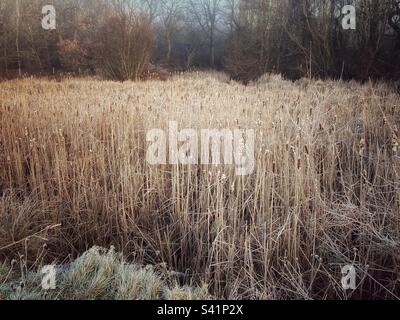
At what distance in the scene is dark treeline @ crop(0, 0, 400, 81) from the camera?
768cm

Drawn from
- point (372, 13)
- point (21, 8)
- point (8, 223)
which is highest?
point (21, 8)

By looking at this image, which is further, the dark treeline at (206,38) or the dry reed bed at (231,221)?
the dark treeline at (206,38)

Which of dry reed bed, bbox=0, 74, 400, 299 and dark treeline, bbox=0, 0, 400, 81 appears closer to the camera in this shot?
dry reed bed, bbox=0, 74, 400, 299

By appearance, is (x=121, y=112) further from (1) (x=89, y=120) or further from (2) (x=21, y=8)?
(2) (x=21, y=8)

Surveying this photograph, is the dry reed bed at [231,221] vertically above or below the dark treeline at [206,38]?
below

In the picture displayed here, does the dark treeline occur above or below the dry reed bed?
above

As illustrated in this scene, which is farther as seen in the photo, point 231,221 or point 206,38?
point 206,38

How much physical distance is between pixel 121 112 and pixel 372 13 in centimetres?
632

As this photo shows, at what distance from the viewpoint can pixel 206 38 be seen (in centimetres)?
1523

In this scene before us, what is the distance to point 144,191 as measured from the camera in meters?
2.45

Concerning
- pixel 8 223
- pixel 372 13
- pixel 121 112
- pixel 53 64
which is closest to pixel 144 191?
pixel 8 223

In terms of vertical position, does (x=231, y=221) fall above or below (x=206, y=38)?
below

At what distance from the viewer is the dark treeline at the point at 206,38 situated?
7.68 m
